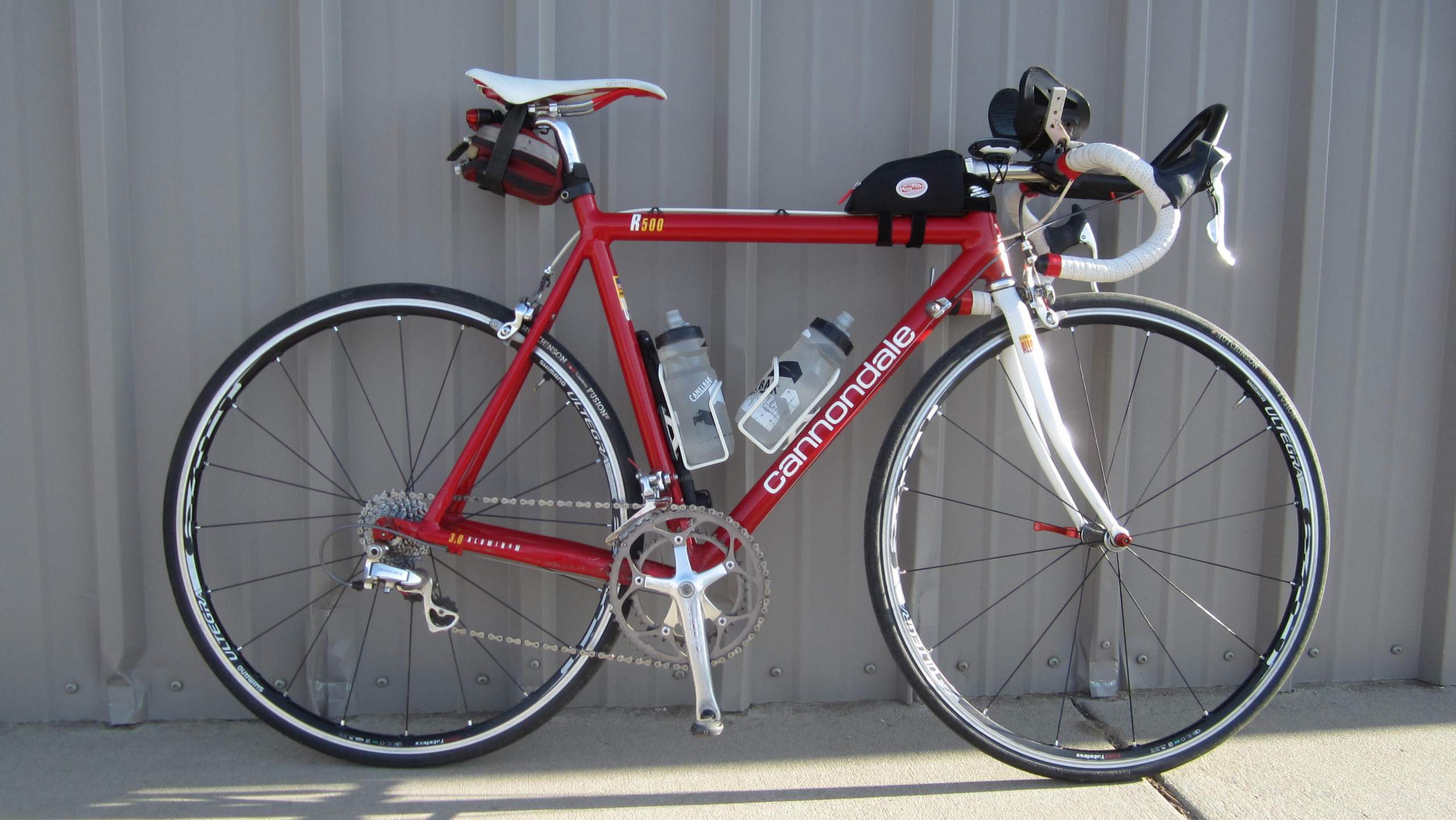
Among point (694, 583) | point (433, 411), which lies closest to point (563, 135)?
point (433, 411)

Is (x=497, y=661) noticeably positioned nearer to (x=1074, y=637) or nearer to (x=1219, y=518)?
(x=1074, y=637)

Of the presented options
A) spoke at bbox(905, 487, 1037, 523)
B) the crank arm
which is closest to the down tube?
the crank arm

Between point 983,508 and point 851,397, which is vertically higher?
point 851,397

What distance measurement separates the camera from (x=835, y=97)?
2.17 meters

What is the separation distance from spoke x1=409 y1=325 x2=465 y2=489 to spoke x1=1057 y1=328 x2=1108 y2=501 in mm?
1577

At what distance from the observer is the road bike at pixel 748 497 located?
183 centimetres

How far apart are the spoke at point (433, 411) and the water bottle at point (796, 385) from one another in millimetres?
788

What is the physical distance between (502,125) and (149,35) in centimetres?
97

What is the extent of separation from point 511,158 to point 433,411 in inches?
27.0

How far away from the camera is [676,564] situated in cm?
179

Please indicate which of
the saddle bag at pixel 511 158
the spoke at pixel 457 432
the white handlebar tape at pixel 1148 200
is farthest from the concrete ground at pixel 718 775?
the saddle bag at pixel 511 158

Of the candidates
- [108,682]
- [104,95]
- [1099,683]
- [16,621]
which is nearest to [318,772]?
[108,682]

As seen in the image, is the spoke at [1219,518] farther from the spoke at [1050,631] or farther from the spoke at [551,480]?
the spoke at [551,480]

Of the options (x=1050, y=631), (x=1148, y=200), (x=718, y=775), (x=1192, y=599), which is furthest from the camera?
(x=1050, y=631)
